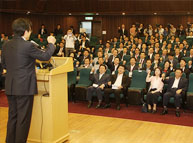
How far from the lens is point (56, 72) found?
3248mm

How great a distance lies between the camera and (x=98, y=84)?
663 centimetres

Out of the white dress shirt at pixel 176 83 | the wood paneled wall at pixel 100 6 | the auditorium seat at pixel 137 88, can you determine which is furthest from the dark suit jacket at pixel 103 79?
the wood paneled wall at pixel 100 6

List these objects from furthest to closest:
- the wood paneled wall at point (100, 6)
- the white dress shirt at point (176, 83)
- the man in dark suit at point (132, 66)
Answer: the wood paneled wall at point (100, 6)
the man in dark suit at point (132, 66)
the white dress shirt at point (176, 83)

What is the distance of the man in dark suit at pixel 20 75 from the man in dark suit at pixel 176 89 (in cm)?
359

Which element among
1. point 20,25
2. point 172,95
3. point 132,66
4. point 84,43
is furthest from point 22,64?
point 84,43

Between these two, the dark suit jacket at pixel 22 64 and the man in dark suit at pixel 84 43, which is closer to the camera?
the dark suit jacket at pixel 22 64

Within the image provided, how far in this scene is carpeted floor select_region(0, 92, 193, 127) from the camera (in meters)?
5.30

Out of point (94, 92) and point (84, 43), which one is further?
point (84, 43)

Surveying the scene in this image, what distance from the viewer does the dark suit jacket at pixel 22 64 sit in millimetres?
2820

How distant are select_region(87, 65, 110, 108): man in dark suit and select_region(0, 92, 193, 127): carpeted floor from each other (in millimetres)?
252

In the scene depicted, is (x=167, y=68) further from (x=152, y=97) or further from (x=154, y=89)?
(x=152, y=97)

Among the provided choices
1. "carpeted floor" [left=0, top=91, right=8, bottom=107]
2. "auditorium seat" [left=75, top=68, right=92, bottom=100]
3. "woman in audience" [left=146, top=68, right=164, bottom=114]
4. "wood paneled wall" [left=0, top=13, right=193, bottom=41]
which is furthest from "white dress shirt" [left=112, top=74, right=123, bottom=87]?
"wood paneled wall" [left=0, top=13, right=193, bottom=41]

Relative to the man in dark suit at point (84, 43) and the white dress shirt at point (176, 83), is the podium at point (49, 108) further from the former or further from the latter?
the man in dark suit at point (84, 43)

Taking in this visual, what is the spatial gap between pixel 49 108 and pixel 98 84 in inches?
136
